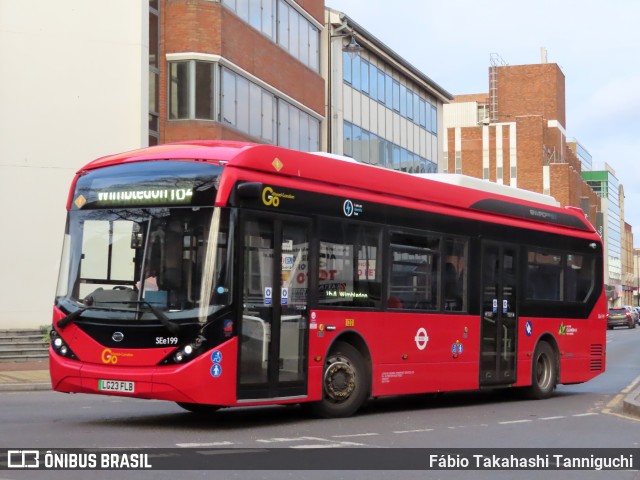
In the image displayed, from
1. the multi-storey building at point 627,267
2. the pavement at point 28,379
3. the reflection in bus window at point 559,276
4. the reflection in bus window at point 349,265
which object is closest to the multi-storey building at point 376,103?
the pavement at point 28,379

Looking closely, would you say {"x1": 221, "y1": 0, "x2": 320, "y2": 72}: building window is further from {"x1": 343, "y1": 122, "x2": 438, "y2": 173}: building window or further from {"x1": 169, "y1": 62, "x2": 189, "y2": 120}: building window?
{"x1": 343, "y1": 122, "x2": 438, "y2": 173}: building window

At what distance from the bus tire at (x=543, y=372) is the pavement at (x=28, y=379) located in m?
1.27

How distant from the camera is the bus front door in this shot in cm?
1219

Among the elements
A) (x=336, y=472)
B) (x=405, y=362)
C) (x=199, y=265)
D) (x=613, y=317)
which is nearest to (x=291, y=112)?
(x=405, y=362)

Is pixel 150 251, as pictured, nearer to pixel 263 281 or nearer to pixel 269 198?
pixel 263 281

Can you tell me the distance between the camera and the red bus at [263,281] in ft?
38.9

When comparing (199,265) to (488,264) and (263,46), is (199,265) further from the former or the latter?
(263,46)

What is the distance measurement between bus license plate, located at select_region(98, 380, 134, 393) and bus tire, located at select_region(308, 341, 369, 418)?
2643mm

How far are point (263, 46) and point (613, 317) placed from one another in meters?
49.3

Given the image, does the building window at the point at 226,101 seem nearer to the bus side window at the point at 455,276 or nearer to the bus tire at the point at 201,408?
the bus side window at the point at 455,276

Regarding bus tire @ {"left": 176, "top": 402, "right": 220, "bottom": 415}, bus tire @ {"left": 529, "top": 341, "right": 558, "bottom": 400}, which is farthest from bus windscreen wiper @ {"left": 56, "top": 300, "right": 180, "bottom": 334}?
bus tire @ {"left": 529, "top": 341, "right": 558, "bottom": 400}

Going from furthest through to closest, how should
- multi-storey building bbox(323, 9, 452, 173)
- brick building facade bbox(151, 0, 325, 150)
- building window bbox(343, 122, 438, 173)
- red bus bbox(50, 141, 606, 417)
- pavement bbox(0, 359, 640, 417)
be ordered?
building window bbox(343, 122, 438, 173), multi-storey building bbox(323, 9, 452, 173), brick building facade bbox(151, 0, 325, 150), pavement bbox(0, 359, 640, 417), red bus bbox(50, 141, 606, 417)

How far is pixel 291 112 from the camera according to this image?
38406 mm

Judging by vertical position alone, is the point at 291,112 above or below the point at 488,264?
above
